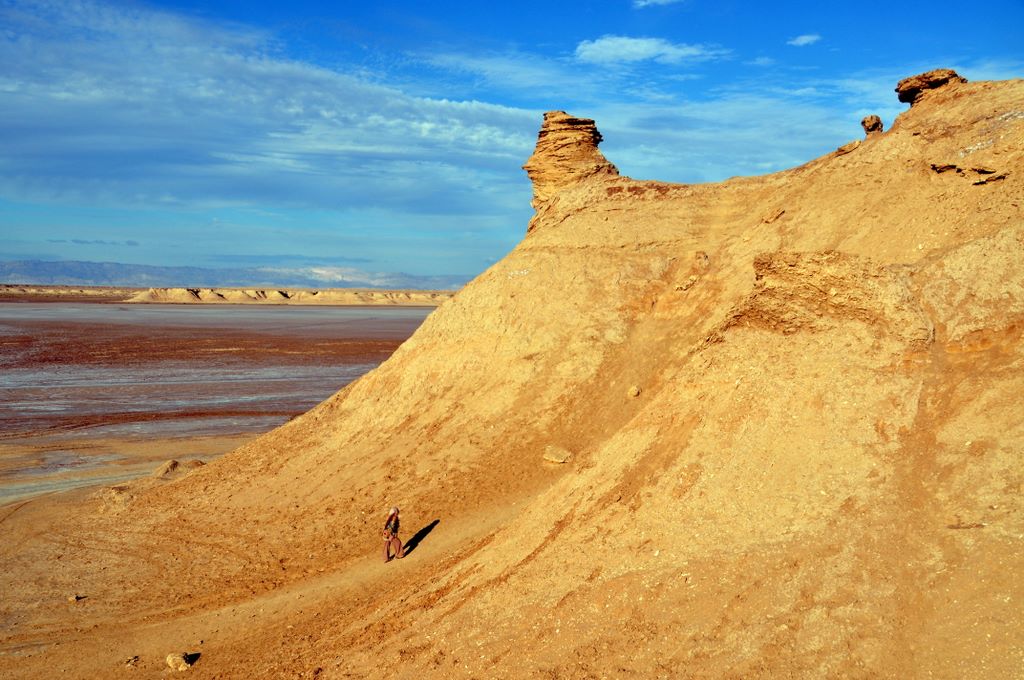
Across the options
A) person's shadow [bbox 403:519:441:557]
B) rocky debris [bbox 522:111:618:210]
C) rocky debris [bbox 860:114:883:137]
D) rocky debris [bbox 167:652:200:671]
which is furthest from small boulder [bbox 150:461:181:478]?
rocky debris [bbox 860:114:883:137]

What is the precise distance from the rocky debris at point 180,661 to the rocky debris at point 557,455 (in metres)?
5.71

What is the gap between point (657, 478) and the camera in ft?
30.2

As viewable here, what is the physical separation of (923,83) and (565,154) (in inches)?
297

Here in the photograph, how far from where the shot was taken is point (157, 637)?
38.3ft

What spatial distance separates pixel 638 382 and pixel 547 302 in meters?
2.68

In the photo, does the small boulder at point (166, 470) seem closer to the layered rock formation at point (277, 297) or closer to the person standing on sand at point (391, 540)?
the person standing on sand at point (391, 540)

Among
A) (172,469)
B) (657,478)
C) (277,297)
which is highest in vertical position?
(277,297)

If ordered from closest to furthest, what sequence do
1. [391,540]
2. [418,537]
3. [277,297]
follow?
1. [391,540]
2. [418,537]
3. [277,297]

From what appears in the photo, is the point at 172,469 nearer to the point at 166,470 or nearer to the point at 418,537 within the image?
the point at 166,470

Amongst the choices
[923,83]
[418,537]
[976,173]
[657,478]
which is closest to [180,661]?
[418,537]

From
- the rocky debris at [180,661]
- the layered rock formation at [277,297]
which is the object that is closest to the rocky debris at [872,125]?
the rocky debris at [180,661]

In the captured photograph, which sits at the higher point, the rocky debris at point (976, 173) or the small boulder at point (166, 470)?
the rocky debris at point (976, 173)

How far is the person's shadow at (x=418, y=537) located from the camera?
41.4ft

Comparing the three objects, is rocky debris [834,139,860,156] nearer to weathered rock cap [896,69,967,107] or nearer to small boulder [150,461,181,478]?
weathered rock cap [896,69,967,107]
